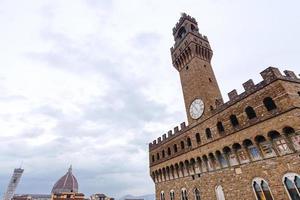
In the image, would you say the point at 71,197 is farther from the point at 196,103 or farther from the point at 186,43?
the point at 186,43

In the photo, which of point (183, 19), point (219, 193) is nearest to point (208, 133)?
point (219, 193)

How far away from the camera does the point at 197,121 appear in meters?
23.3

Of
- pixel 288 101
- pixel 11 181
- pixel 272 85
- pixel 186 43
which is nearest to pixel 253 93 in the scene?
pixel 272 85

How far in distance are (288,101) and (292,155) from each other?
166 inches

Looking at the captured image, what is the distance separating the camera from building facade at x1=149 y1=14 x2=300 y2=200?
1395 cm

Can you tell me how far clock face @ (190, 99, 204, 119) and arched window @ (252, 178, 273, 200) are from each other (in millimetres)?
9572

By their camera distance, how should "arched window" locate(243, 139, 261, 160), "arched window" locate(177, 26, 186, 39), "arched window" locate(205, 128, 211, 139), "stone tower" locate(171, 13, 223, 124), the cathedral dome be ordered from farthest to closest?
the cathedral dome → "arched window" locate(177, 26, 186, 39) → "stone tower" locate(171, 13, 223, 124) → "arched window" locate(205, 128, 211, 139) → "arched window" locate(243, 139, 261, 160)

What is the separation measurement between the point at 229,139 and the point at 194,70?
11.7 metres

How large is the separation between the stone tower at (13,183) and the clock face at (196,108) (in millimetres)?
130743

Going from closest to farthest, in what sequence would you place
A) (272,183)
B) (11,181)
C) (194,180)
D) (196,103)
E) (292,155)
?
1. (292,155)
2. (272,183)
3. (194,180)
4. (196,103)
5. (11,181)

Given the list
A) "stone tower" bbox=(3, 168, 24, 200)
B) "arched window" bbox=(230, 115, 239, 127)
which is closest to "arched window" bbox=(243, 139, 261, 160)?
"arched window" bbox=(230, 115, 239, 127)

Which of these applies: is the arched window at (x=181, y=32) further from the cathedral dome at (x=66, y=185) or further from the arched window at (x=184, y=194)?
the cathedral dome at (x=66, y=185)

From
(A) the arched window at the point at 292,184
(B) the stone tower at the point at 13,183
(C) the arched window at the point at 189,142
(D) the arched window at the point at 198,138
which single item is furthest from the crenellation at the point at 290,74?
(B) the stone tower at the point at 13,183

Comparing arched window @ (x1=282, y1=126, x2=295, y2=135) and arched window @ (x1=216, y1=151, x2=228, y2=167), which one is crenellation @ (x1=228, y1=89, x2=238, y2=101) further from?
arched window @ (x1=216, y1=151, x2=228, y2=167)
